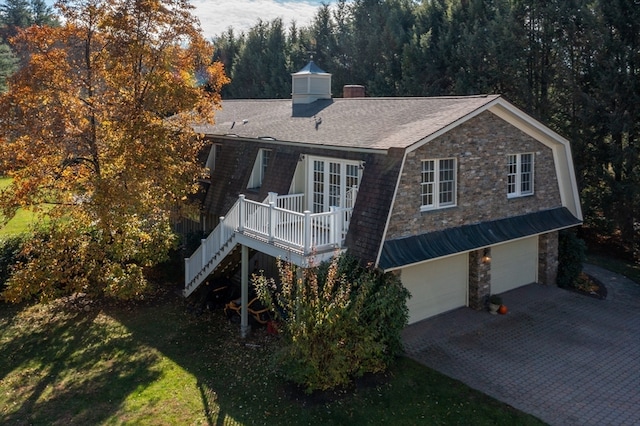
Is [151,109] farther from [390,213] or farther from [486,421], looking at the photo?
[486,421]

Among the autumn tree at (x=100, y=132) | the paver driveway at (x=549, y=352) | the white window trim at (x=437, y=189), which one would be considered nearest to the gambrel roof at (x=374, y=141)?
the white window trim at (x=437, y=189)

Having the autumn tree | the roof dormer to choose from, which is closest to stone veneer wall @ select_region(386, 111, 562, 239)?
the autumn tree

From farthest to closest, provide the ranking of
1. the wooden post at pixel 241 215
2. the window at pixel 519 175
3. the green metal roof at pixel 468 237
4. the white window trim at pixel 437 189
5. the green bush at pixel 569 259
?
the green bush at pixel 569 259 < the window at pixel 519 175 < the wooden post at pixel 241 215 < the white window trim at pixel 437 189 < the green metal roof at pixel 468 237

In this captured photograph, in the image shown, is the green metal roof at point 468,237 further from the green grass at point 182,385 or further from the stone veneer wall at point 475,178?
the green grass at point 182,385

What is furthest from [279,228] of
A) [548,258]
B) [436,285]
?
[548,258]

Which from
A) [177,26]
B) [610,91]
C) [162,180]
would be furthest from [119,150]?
[610,91]

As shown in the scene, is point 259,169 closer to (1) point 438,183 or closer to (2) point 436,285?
(1) point 438,183
